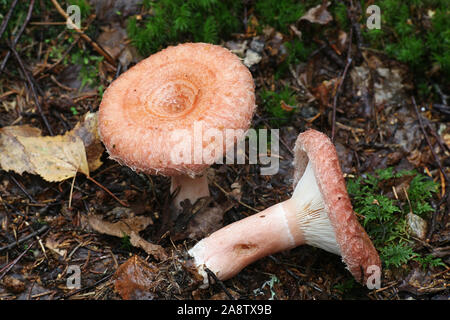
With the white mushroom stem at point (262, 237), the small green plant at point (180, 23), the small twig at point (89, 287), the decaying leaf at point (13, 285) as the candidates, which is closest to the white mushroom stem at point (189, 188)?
the white mushroom stem at point (262, 237)

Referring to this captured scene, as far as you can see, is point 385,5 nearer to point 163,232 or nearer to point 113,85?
point 113,85

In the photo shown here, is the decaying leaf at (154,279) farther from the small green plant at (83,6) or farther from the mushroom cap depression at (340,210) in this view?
the small green plant at (83,6)

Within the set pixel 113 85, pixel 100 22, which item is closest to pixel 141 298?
pixel 113 85

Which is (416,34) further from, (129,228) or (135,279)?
(135,279)

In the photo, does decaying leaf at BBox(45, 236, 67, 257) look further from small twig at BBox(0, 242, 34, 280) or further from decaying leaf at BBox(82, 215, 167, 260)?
decaying leaf at BBox(82, 215, 167, 260)

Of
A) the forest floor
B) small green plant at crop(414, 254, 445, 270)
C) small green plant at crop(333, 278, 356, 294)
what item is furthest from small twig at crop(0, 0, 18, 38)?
small green plant at crop(414, 254, 445, 270)
